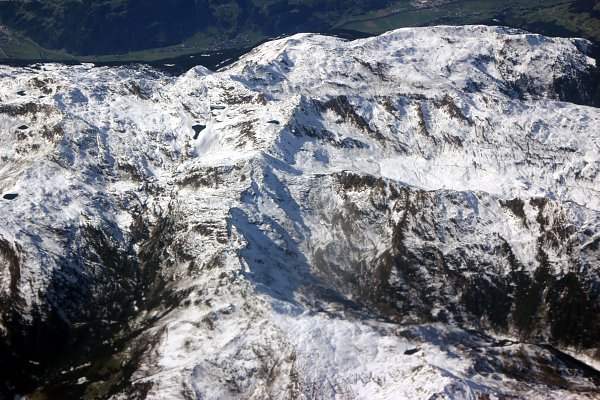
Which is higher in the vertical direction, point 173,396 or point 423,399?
point 423,399

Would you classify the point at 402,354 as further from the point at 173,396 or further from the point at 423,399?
the point at 173,396

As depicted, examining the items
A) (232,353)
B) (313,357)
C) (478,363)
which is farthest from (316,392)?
(478,363)

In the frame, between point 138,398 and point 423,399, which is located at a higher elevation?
point 423,399

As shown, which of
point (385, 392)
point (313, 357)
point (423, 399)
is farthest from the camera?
point (313, 357)

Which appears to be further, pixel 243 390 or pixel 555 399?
pixel 243 390

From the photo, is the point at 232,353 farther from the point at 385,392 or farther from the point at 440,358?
the point at 440,358

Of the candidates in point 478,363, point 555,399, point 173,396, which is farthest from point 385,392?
point 173,396

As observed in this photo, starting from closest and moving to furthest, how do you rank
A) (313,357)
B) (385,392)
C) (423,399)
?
(423,399) < (385,392) < (313,357)

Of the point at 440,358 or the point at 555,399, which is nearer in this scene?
the point at 555,399
